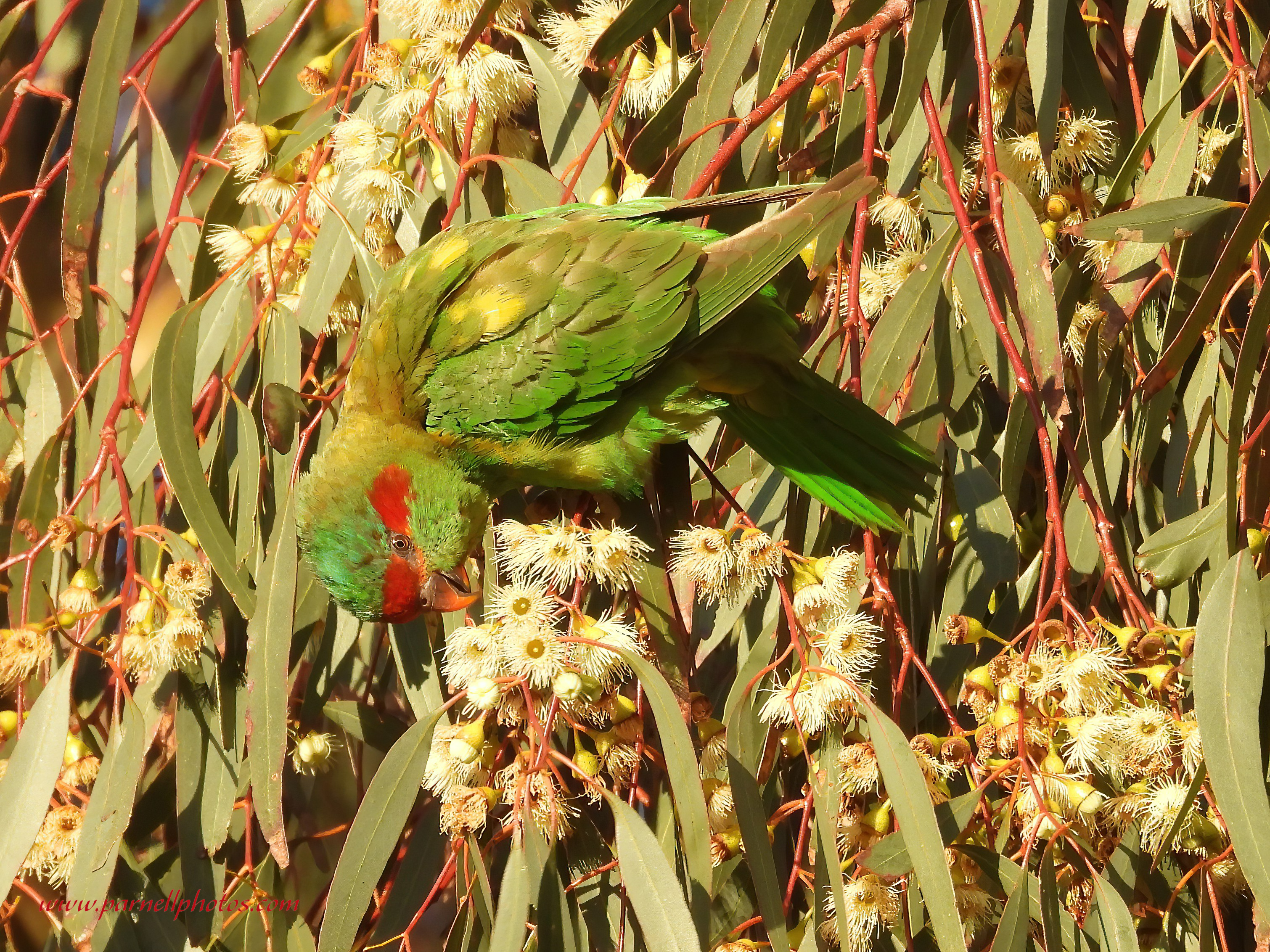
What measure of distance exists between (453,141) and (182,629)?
0.96 meters

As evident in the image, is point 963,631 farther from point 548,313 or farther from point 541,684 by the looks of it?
point 548,313

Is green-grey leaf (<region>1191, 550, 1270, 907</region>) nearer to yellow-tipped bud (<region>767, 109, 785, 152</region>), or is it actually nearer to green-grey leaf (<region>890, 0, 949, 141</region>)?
green-grey leaf (<region>890, 0, 949, 141</region>)

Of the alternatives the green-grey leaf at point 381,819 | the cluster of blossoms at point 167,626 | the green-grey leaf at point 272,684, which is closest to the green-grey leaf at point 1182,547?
the green-grey leaf at point 381,819

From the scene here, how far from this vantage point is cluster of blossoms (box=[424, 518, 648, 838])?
1.39m

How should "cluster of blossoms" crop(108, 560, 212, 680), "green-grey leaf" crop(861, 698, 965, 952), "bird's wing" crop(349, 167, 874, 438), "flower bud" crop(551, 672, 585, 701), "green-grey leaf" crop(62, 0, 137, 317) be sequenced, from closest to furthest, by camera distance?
"green-grey leaf" crop(861, 698, 965, 952)
"flower bud" crop(551, 672, 585, 701)
"cluster of blossoms" crop(108, 560, 212, 680)
"bird's wing" crop(349, 167, 874, 438)
"green-grey leaf" crop(62, 0, 137, 317)

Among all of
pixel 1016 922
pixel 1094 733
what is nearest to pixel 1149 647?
pixel 1094 733

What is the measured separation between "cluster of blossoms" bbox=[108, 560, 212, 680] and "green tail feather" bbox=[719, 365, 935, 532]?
3.08ft

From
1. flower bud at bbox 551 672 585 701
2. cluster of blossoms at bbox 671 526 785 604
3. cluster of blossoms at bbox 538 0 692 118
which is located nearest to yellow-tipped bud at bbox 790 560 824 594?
cluster of blossoms at bbox 671 526 785 604

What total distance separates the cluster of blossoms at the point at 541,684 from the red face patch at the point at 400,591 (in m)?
0.13

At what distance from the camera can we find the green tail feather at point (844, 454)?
1.66m

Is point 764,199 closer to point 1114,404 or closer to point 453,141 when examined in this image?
point 453,141

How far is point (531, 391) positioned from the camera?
1.69 metres

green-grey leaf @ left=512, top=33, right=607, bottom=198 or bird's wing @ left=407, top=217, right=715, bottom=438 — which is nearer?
bird's wing @ left=407, top=217, right=715, bottom=438

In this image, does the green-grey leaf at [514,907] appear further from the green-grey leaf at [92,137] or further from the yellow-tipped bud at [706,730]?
the green-grey leaf at [92,137]
